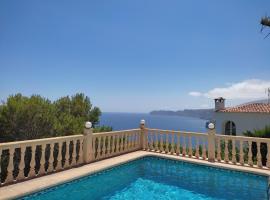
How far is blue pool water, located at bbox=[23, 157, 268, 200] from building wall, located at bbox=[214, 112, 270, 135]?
12.7 meters

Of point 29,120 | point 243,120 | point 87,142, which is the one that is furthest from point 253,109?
point 29,120

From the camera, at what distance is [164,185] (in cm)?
687

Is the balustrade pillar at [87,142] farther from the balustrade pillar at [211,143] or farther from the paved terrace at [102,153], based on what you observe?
the balustrade pillar at [211,143]

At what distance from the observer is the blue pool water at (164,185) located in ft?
19.6

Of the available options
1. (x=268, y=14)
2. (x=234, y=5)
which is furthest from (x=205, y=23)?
(x=268, y=14)

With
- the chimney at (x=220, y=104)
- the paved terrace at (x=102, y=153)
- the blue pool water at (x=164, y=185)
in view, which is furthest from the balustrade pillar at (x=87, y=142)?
the chimney at (x=220, y=104)

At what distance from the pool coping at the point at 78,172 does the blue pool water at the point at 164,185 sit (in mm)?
132

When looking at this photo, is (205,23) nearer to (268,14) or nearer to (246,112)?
(268,14)

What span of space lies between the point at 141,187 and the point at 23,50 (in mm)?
13193

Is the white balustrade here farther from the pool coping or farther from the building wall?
the building wall

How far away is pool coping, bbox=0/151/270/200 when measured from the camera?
18.3 ft

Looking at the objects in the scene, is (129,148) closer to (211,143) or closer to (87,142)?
(87,142)

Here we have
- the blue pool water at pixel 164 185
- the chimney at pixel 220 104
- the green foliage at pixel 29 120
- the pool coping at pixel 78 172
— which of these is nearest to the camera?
the pool coping at pixel 78 172

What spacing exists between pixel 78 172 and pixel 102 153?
6.39ft
